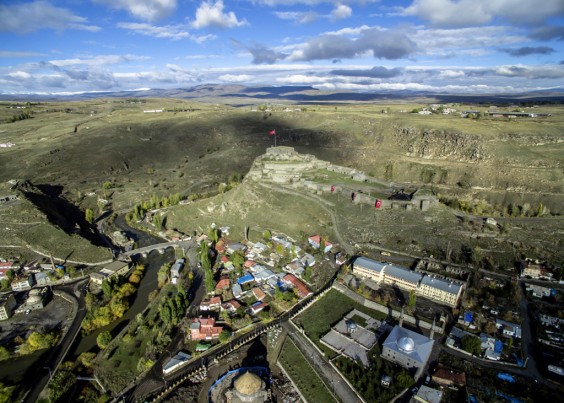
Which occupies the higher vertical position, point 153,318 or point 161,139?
Answer: point 161,139

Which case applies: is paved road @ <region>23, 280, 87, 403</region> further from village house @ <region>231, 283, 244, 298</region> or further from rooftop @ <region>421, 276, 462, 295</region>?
rooftop @ <region>421, 276, 462, 295</region>

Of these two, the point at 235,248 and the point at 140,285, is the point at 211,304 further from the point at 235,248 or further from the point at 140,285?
the point at 140,285

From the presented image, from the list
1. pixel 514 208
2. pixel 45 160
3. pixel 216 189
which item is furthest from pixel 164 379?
pixel 45 160

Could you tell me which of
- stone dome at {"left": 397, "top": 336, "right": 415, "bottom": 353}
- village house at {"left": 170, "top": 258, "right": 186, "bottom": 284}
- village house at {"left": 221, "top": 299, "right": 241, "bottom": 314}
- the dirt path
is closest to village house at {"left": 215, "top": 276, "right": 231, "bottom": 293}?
village house at {"left": 221, "top": 299, "right": 241, "bottom": 314}

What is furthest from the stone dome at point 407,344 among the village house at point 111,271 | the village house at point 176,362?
the village house at point 111,271

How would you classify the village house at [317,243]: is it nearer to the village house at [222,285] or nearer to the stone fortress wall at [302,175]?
the stone fortress wall at [302,175]

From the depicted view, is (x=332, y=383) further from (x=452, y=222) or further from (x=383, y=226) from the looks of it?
(x=452, y=222)
